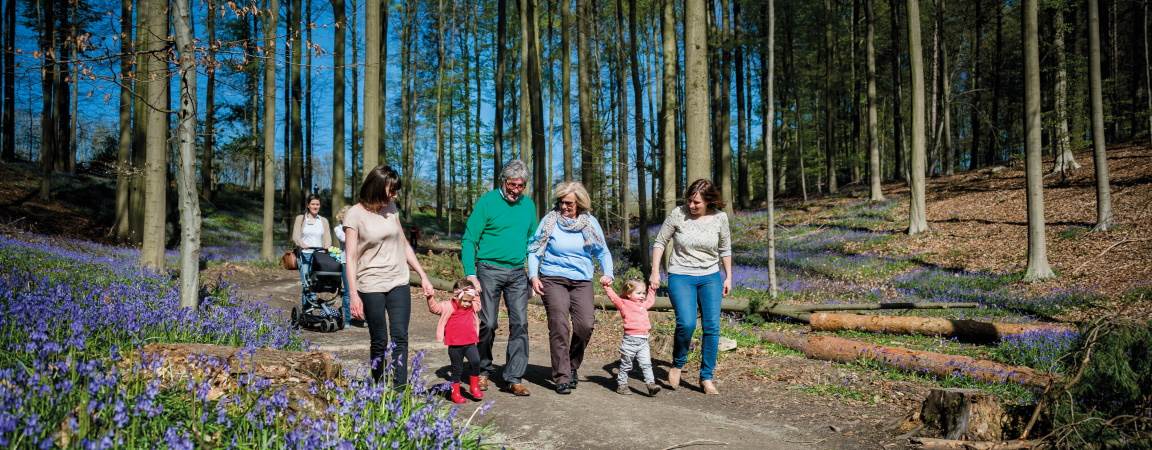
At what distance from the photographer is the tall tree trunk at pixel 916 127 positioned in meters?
17.7

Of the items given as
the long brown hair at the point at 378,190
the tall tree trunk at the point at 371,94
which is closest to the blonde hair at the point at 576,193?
the long brown hair at the point at 378,190

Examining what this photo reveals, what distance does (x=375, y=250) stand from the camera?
16.0ft

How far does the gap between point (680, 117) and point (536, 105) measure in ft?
54.5

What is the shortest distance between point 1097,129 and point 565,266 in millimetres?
14950

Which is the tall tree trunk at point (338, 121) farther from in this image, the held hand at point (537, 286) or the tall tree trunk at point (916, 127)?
the tall tree trunk at point (916, 127)

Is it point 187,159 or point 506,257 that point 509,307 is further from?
point 187,159

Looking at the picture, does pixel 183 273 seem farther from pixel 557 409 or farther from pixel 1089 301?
pixel 1089 301

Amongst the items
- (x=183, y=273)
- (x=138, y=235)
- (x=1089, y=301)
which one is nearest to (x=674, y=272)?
(x=183, y=273)

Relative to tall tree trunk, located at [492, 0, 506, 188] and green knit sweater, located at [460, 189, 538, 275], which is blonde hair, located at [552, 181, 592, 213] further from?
tall tree trunk, located at [492, 0, 506, 188]

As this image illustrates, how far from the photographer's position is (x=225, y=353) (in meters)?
4.26

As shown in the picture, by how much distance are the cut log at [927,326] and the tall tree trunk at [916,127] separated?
988cm

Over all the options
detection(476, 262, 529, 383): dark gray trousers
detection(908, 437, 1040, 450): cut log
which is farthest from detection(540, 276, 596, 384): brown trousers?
detection(908, 437, 1040, 450): cut log

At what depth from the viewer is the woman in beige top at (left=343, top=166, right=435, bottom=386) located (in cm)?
483

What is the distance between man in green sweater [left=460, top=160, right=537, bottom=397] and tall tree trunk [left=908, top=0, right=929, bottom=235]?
15690mm
